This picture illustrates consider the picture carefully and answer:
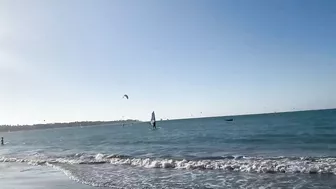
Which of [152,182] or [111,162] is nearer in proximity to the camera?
[152,182]

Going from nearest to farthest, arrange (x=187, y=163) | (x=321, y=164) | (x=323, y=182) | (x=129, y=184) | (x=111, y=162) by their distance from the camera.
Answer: (x=323, y=182)
(x=129, y=184)
(x=321, y=164)
(x=187, y=163)
(x=111, y=162)

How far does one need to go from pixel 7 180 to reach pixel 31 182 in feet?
6.33

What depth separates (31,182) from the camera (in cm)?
1711

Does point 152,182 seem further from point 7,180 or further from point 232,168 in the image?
point 7,180

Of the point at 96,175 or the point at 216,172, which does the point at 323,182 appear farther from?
the point at 96,175

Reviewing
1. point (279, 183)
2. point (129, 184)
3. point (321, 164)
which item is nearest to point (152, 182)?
point (129, 184)

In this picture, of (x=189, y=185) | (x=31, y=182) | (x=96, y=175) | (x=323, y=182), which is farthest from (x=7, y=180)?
(x=323, y=182)

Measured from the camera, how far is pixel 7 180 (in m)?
→ 18.2

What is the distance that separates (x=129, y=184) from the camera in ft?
51.3

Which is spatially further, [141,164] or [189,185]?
[141,164]

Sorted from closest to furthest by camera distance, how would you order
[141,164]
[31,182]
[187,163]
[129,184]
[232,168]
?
[129,184]
[31,182]
[232,168]
[187,163]
[141,164]

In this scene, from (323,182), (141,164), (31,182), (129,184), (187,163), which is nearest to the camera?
(323,182)

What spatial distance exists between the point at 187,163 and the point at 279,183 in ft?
26.0

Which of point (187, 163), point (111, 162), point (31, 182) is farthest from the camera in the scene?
point (111, 162)
